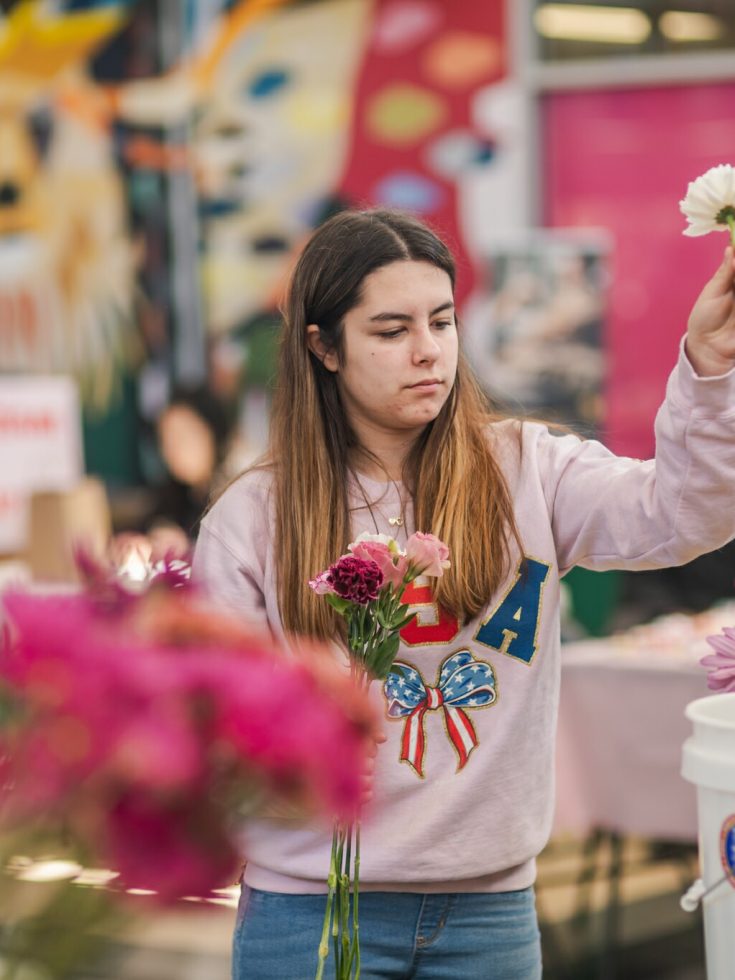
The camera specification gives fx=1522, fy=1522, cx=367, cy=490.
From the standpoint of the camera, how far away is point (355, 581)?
3.67 ft

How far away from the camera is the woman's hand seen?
126 centimetres

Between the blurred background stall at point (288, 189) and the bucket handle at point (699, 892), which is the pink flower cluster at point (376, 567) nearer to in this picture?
the bucket handle at point (699, 892)

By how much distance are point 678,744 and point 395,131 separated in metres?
3.41

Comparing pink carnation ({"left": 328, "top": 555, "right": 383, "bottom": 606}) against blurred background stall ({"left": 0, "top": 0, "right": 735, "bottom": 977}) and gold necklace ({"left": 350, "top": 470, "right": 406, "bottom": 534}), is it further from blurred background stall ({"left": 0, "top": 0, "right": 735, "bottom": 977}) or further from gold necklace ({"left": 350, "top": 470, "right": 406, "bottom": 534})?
blurred background stall ({"left": 0, "top": 0, "right": 735, "bottom": 977})

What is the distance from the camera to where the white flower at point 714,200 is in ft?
3.97

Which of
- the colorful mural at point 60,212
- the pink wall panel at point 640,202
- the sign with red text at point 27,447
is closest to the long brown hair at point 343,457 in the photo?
the sign with red text at point 27,447

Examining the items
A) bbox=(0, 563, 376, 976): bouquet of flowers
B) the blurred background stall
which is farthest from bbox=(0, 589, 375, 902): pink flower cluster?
the blurred background stall

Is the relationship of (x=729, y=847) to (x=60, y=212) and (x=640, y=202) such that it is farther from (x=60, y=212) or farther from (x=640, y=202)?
(x=60, y=212)

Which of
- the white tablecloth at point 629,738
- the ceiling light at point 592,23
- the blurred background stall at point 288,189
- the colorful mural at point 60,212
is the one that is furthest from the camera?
the colorful mural at point 60,212

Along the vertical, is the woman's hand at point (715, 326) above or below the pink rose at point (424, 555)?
above

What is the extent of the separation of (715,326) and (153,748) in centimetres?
82

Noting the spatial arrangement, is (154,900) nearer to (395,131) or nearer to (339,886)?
(339,886)

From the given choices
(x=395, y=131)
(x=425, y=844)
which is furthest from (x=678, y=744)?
(x=395, y=131)

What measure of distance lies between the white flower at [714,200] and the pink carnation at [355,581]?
1.25ft
